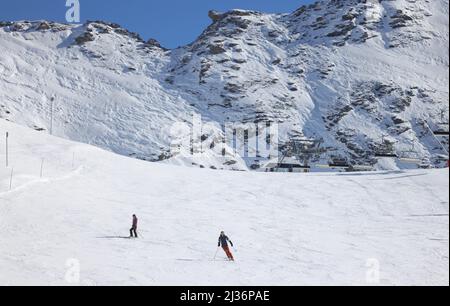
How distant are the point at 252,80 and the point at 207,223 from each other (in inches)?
4779

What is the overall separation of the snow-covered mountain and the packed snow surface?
212 feet

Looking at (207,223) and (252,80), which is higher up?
(252,80)

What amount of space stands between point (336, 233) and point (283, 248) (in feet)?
15.6

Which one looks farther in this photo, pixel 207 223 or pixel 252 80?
pixel 252 80

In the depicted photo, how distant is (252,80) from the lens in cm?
14812

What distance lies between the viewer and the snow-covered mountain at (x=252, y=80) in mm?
120375

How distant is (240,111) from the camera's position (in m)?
138

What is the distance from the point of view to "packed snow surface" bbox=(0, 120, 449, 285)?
19656mm

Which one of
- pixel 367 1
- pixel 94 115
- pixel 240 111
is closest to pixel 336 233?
pixel 94 115

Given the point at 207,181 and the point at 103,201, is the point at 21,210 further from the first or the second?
the point at 207,181

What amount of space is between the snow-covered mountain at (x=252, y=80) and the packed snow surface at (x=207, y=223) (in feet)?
212

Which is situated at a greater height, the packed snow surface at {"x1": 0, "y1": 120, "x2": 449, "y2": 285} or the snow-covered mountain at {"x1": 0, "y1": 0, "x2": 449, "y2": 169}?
the snow-covered mountain at {"x1": 0, "y1": 0, "x2": 449, "y2": 169}
